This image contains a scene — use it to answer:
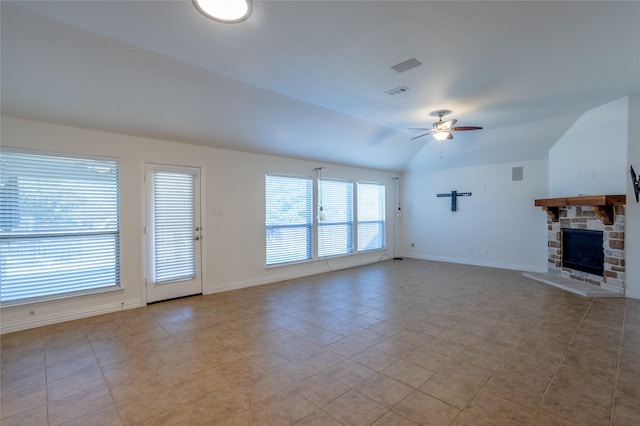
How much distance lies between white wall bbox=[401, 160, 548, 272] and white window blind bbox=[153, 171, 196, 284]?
237 inches

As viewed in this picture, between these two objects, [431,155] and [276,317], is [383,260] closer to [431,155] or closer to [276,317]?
[431,155]

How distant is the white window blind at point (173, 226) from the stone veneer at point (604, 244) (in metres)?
6.70

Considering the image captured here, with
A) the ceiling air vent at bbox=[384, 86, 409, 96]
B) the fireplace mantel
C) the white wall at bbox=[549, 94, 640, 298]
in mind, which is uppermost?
the ceiling air vent at bbox=[384, 86, 409, 96]

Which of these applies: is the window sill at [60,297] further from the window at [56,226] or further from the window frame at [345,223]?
the window frame at [345,223]

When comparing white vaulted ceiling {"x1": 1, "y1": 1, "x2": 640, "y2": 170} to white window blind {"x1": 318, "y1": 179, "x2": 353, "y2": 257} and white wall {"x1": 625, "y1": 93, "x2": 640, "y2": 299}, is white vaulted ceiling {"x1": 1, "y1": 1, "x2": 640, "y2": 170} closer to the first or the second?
white wall {"x1": 625, "y1": 93, "x2": 640, "y2": 299}

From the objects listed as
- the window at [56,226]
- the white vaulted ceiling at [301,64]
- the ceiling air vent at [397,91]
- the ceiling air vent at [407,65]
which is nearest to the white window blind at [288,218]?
the white vaulted ceiling at [301,64]

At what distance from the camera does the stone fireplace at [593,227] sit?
461 centimetres

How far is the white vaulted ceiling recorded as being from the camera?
240 cm

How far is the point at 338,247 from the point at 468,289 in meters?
2.89

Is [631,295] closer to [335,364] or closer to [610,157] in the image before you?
[610,157]

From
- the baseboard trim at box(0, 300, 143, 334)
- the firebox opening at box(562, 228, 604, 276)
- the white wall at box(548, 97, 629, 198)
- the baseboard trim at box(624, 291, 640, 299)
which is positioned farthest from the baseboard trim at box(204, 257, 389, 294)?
the baseboard trim at box(624, 291, 640, 299)

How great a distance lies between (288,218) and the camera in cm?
602

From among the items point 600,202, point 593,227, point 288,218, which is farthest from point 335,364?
point 593,227

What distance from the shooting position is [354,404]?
82.8 inches
